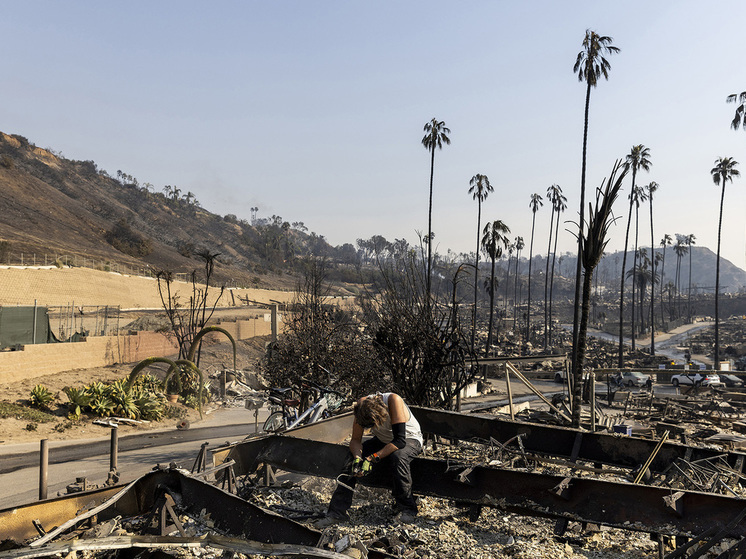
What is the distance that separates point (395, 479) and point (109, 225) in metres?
74.8

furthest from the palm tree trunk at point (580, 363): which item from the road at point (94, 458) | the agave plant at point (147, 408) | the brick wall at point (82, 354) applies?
the brick wall at point (82, 354)

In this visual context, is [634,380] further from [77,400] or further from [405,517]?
[405,517]

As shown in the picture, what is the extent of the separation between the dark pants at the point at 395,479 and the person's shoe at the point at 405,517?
0.02 meters

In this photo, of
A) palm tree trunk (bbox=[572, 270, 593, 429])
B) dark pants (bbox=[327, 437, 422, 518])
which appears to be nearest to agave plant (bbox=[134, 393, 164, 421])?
palm tree trunk (bbox=[572, 270, 593, 429])

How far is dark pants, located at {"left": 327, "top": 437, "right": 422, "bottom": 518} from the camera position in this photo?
206 inches

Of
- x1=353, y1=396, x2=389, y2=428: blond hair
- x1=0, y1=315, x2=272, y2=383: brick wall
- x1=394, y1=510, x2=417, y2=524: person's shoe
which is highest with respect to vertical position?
x1=353, y1=396, x2=389, y2=428: blond hair

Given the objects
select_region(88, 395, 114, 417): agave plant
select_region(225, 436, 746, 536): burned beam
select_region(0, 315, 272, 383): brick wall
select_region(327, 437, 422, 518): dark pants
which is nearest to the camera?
select_region(225, 436, 746, 536): burned beam

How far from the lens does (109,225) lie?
70688 millimetres

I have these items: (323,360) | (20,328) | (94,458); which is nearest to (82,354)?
(20,328)

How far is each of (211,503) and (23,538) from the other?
138 centimetres

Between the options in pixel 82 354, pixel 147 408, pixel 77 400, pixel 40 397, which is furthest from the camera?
pixel 82 354

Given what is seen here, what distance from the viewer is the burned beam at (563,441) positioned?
257 inches

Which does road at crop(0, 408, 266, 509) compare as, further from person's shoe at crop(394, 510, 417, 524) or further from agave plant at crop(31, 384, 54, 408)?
person's shoe at crop(394, 510, 417, 524)

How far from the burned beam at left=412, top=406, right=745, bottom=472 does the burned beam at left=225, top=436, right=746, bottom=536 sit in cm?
191
